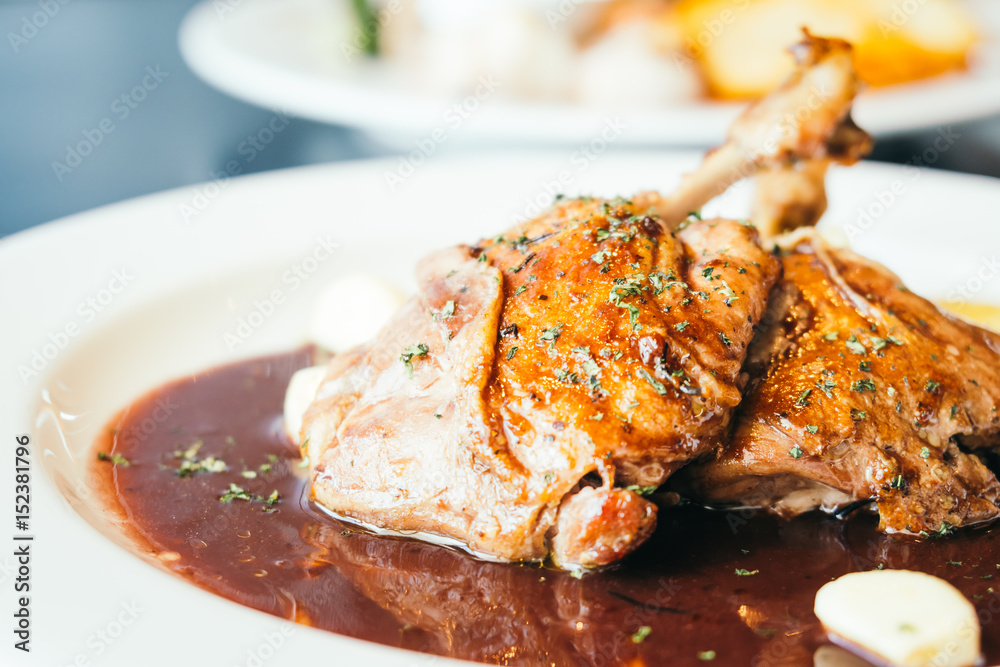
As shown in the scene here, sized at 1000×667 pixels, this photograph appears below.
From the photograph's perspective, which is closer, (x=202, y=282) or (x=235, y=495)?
(x=235, y=495)

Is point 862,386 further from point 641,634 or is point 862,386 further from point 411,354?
point 411,354

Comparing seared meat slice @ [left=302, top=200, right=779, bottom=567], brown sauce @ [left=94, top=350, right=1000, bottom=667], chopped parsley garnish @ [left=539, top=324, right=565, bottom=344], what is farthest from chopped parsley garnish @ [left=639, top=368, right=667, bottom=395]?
brown sauce @ [left=94, top=350, right=1000, bottom=667]

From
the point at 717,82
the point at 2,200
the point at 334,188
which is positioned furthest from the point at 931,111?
the point at 2,200

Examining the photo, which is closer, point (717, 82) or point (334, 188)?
point (334, 188)

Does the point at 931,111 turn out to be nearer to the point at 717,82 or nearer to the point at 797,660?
the point at 717,82

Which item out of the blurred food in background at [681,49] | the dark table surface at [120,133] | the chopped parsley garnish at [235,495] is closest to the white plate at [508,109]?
the blurred food in background at [681,49]

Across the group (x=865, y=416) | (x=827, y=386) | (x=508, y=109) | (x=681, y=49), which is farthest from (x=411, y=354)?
(x=681, y=49)

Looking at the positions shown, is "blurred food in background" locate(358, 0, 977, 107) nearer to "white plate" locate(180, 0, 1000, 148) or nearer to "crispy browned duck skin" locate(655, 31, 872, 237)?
"white plate" locate(180, 0, 1000, 148)
